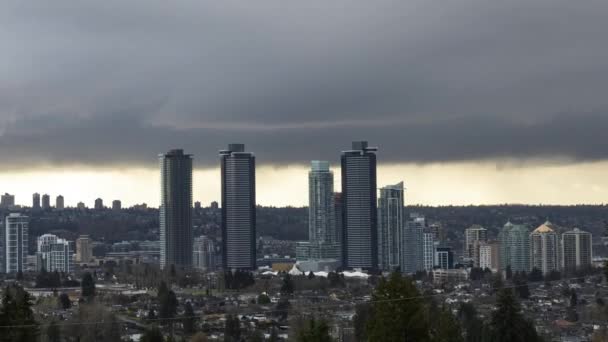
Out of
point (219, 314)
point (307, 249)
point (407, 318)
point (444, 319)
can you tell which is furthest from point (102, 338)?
point (307, 249)

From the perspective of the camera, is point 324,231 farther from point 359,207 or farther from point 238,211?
point 238,211

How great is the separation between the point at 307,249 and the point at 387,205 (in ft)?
44.4

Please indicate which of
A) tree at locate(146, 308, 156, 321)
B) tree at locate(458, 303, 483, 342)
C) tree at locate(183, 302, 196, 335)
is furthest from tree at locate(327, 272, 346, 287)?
tree at locate(458, 303, 483, 342)

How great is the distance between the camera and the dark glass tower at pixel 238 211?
618 ft

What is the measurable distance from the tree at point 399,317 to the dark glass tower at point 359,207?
15194 centimetres

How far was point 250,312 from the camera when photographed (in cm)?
8700

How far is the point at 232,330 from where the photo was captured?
68.5 m

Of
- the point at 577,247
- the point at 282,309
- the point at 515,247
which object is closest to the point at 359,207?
the point at 515,247

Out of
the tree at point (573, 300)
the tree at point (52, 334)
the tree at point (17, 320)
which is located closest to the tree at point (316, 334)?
the tree at point (17, 320)

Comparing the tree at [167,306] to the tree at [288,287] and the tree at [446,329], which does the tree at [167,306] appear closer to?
the tree at [288,287]

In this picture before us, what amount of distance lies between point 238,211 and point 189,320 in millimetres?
117821

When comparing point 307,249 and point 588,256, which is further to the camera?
point 307,249

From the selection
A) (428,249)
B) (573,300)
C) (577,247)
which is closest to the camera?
(573,300)

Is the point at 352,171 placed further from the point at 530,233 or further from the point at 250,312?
the point at 250,312
